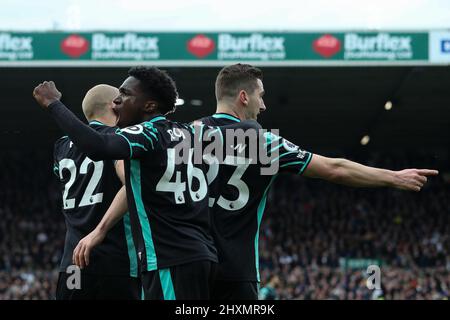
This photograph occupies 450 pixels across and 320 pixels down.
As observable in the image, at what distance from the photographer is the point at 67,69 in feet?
78.8

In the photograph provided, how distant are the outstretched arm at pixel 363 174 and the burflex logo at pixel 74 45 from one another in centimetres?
1857

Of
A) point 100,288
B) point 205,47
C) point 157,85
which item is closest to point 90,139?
point 157,85

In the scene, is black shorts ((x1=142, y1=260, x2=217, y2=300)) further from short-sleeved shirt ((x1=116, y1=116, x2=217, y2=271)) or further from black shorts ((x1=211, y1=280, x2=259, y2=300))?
black shorts ((x1=211, y1=280, x2=259, y2=300))

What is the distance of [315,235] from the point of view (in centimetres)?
2952

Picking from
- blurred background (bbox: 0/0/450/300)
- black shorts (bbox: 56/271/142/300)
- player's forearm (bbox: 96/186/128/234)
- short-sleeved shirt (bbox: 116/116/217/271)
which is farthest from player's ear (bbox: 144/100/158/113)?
blurred background (bbox: 0/0/450/300)

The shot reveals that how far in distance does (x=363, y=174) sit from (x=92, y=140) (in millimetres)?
1588

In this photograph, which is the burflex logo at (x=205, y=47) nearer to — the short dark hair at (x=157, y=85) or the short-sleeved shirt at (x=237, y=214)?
the short-sleeved shirt at (x=237, y=214)

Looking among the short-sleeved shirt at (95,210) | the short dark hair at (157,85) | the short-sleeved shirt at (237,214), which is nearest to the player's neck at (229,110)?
the short-sleeved shirt at (237,214)

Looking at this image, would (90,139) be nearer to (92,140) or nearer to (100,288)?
Answer: (92,140)

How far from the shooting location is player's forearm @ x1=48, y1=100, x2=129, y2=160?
168 inches

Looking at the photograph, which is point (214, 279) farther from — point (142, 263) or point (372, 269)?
point (372, 269)

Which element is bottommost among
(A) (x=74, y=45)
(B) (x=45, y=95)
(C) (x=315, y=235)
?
(C) (x=315, y=235)

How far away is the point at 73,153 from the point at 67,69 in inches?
729
